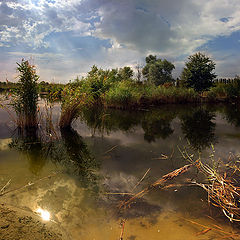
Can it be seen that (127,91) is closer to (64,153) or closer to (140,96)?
(140,96)

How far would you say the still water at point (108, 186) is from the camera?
2.04 m

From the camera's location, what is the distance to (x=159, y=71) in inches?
1770

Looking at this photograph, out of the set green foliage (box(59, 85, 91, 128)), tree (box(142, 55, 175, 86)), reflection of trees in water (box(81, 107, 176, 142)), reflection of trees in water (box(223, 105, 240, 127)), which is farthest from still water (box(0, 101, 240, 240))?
tree (box(142, 55, 175, 86))

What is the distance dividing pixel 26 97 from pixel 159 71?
42.2 metres

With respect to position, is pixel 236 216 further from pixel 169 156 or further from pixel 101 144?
pixel 101 144

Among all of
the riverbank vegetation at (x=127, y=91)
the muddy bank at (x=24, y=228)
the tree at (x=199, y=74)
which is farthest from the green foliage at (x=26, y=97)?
the tree at (x=199, y=74)

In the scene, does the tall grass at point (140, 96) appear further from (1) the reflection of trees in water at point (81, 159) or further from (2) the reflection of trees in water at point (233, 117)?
(1) the reflection of trees in water at point (81, 159)

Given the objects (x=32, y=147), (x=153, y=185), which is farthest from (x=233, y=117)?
(x=32, y=147)

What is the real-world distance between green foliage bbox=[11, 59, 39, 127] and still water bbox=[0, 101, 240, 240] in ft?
4.53

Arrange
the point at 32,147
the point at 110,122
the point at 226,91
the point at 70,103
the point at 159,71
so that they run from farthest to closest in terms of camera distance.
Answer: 1. the point at 159,71
2. the point at 226,91
3. the point at 110,122
4. the point at 70,103
5. the point at 32,147

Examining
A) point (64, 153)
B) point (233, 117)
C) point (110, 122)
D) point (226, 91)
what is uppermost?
point (226, 91)

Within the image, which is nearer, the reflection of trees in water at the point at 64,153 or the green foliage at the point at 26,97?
the reflection of trees in water at the point at 64,153

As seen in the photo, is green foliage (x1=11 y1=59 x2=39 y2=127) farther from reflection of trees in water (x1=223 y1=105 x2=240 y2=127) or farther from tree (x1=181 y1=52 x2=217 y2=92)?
tree (x1=181 y1=52 x2=217 y2=92)

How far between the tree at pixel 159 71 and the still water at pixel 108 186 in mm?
40517
